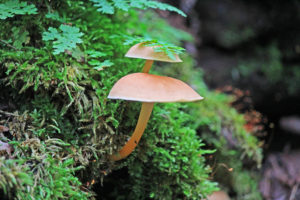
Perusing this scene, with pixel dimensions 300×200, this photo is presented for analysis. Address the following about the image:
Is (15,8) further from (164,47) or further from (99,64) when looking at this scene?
(164,47)

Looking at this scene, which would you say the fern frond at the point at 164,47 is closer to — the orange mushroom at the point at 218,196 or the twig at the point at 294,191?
the orange mushroom at the point at 218,196

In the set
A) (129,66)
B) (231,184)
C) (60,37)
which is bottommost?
(231,184)

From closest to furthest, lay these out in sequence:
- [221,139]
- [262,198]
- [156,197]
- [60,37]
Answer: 1. [60,37]
2. [156,197]
3. [221,139]
4. [262,198]

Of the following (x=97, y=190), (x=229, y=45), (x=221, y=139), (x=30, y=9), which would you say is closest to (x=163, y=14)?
(x=229, y=45)

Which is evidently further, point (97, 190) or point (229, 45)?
point (229, 45)

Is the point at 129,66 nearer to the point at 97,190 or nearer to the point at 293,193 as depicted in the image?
the point at 97,190

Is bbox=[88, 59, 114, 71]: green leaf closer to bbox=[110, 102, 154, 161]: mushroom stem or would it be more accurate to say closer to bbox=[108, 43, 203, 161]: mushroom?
bbox=[108, 43, 203, 161]: mushroom

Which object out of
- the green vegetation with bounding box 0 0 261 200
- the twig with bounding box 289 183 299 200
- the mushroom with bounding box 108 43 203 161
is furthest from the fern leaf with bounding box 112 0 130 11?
the twig with bounding box 289 183 299 200
